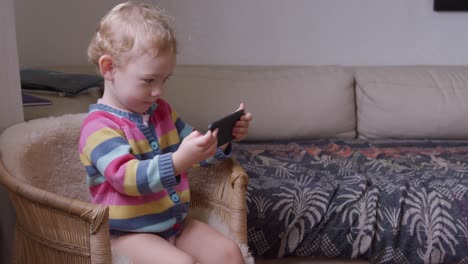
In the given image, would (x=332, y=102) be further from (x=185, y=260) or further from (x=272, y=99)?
(x=185, y=260)

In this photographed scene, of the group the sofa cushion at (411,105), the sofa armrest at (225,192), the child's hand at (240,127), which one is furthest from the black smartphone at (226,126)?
the sofa cushion at (411,105)

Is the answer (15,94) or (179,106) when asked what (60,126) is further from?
(179,106)

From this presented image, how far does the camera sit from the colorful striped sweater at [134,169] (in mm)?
1317

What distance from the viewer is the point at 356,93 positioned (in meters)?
2.67

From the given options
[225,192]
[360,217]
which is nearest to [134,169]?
[225,192]

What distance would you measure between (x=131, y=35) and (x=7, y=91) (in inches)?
17.2

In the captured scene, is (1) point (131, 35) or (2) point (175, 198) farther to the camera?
(2) point (175, 198)

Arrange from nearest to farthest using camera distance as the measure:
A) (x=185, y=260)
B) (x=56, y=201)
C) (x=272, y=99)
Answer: (x=56, y=201)
(x=185, y=260)
(x=272, y=99)

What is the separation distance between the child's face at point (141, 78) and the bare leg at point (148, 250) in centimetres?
32

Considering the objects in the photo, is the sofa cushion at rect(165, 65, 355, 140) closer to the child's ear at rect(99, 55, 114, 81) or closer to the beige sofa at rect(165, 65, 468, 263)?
the beige sofa at rect(165, 65, 468, 263)

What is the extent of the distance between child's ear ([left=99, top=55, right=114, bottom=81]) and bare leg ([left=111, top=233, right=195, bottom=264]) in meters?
0.38

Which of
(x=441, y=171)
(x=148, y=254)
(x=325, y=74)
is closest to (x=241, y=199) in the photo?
(x=148, y=254)

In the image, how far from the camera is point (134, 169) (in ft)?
4.30

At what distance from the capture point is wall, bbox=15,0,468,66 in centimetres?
272
